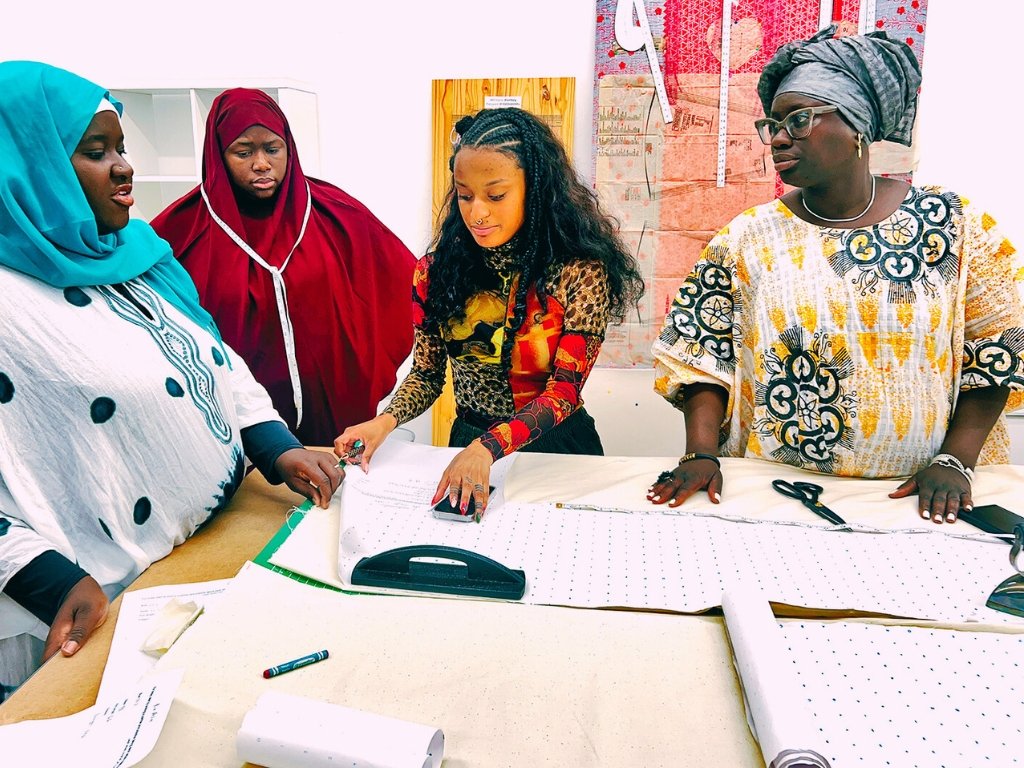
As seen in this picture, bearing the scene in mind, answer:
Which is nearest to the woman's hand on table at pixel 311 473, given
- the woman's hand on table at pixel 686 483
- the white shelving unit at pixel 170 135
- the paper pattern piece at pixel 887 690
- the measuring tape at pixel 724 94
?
the woman's hand on table at pixel 686 483

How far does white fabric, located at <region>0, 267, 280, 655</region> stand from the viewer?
116 cm

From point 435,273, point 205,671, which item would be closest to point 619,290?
point 435,273

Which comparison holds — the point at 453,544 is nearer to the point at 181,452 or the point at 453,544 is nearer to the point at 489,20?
the point at 181,452

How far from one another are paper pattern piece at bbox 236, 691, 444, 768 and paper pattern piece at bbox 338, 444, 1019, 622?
0.30 m

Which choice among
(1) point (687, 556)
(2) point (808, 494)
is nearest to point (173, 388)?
(1) point (687, 556)

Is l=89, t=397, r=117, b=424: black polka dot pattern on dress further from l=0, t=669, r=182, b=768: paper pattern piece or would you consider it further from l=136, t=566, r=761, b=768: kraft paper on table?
l=0, t=669, r=182, b=768: paper pattern piece

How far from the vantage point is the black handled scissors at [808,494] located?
124 centimetres

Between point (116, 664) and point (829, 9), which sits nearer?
point (116, 664)

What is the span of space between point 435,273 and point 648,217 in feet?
4.12

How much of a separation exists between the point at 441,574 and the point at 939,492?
2.74 ft

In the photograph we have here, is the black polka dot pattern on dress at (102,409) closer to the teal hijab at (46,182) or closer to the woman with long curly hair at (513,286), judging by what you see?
the teal hijab at (46,182)

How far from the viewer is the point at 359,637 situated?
2.88 feet

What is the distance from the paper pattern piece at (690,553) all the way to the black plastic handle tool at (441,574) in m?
0.02

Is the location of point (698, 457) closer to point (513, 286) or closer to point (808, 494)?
point (808, 494)
